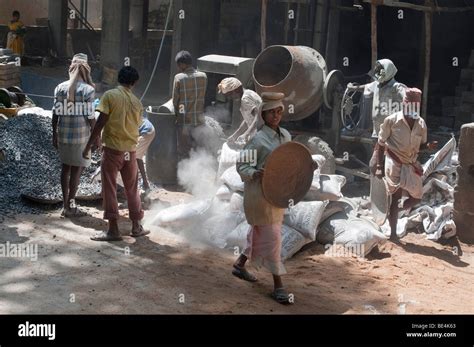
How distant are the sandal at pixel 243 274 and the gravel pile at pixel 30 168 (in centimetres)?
249

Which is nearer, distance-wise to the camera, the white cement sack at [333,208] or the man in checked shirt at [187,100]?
the white cement sack at [333,208]

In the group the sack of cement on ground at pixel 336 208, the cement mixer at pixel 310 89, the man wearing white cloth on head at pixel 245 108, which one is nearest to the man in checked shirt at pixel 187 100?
the man wearing white cloth on head at pixel 245 108

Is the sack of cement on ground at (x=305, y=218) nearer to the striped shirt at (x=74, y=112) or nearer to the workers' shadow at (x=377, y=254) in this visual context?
the workers' shadow at (x=377, y=254)

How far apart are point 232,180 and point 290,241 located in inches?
43.7

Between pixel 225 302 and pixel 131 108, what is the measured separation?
2.23m

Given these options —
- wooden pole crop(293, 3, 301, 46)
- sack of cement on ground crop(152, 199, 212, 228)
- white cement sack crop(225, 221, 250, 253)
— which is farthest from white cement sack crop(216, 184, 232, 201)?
wooden pole crop(293, 3, 301, 46)

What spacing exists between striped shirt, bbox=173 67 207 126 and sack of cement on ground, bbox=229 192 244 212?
192 centimetres

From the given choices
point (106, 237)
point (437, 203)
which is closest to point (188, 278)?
point (106, 237)

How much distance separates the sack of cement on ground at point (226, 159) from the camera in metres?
8.28

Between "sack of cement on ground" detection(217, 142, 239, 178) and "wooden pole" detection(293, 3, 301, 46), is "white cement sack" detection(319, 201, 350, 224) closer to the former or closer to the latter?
"sack of cement on ground" detection(217, 142, 239, 178)

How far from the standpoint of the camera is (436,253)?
7512 millimetres

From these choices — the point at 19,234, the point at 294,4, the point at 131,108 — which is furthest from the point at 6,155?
the point at 294,4

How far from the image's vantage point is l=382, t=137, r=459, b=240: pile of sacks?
314 inches
